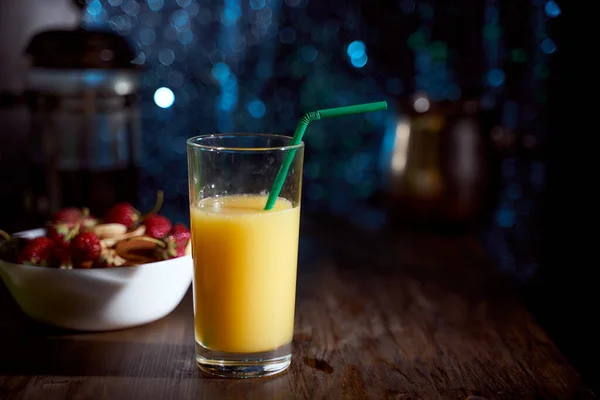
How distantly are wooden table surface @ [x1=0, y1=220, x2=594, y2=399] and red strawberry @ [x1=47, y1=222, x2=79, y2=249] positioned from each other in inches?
4.9

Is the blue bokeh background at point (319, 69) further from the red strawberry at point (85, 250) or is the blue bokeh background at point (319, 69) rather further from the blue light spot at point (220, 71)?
the red strawberry at point (85, 250)

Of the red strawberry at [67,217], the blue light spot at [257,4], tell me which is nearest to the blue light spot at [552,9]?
the blue light spot at [257,4]

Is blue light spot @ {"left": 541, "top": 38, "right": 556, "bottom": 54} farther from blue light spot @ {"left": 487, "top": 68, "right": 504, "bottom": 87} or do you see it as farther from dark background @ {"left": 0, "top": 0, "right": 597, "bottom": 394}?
blue light spot @ {"left": 487, "top": 68, "right": 504, "bottom": 87}

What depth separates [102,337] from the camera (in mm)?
979

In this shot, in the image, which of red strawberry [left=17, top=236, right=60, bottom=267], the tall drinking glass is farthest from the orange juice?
red strawberry [left=17, top=236, right=60, bottom=267]

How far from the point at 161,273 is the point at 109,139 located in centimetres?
75

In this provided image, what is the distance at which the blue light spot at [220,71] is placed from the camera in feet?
6.51

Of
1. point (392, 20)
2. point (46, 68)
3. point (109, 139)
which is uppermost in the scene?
point (392, 20)

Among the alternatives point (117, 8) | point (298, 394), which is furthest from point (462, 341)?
point (117, 8)

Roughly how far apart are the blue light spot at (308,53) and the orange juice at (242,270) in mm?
1205

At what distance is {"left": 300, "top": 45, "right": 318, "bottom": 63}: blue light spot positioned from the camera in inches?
78.8

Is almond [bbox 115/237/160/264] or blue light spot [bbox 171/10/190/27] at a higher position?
blue light spot [bbox 171/10/190/27]

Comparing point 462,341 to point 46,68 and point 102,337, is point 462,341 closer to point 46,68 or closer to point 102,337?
point 102,337

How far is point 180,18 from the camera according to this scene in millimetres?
1939
